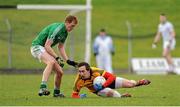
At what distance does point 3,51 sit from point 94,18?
16.0 m

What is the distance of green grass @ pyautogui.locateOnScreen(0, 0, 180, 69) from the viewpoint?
115 feet

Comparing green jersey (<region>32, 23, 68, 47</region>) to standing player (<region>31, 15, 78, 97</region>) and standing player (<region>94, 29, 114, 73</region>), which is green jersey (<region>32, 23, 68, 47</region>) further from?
standing player (<region>94, 29, 114, 73</region>)

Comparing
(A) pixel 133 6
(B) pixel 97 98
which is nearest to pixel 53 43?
(B) pixel 97 98

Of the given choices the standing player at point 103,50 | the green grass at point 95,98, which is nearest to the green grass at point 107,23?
the standing player at point 103,50

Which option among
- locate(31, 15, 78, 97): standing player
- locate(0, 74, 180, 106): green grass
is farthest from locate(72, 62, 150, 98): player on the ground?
locate(31, 15, 78, 97): standing player

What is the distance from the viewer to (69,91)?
→ 21.1 m

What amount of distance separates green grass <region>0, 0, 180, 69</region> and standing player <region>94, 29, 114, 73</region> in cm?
69

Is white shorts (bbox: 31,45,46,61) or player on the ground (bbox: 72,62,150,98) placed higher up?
white shorts (bbox: 31,45,46,61)

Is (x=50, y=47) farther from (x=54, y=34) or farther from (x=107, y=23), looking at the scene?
(x=107, y=23)

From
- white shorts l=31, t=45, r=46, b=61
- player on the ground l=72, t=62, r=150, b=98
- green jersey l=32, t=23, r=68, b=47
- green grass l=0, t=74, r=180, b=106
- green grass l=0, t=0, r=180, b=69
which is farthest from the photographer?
green grass l=0, t=0, r=180, b=69

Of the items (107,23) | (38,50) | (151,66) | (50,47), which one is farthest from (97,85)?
(107,23)

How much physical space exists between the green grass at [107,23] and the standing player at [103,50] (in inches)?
27.3

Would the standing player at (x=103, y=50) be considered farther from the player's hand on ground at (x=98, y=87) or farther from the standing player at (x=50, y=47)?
the player's hand on ground at (x=98, y=87)

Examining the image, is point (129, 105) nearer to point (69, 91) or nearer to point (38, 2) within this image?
point (69, 91)
